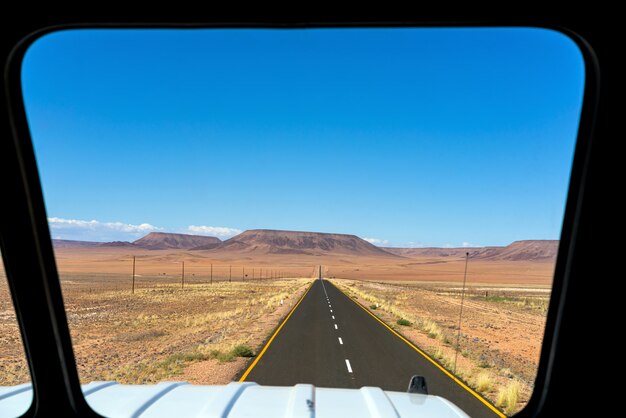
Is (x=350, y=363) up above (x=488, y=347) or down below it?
above

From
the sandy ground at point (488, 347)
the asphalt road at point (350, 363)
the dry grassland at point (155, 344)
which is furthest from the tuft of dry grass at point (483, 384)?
the dry grassland at point (155, 344)

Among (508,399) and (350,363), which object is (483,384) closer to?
(508,399)

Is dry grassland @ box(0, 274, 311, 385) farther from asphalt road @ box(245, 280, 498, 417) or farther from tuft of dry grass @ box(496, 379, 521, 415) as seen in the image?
tuft of dry grass @ box(496, 379, 521, 415)

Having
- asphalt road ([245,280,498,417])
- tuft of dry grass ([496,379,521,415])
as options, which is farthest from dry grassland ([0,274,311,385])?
tuft of dry grass ([496,379,521,415])

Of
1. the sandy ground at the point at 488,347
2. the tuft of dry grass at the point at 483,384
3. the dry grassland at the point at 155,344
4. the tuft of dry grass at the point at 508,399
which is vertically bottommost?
the dry grassland at the point at 155,344

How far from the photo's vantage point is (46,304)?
3395mm

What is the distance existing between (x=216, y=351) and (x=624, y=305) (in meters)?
13.7

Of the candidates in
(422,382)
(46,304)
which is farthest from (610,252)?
(46,304)

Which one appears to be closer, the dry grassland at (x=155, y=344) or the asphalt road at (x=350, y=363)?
the asphalt road at (x=350, y=363)

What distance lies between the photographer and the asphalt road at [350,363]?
10078 mm

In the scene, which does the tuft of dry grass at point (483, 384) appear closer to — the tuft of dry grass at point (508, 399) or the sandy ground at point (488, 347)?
the sandy ground at point (488, 347)

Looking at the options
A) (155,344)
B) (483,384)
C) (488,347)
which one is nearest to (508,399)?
(483,384)

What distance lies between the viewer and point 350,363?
13.0 meters

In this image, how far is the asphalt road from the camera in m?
10.1
